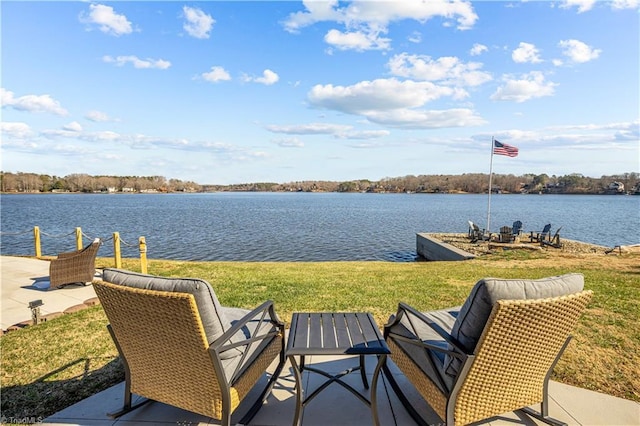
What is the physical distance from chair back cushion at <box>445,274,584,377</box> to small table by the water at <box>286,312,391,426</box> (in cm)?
51

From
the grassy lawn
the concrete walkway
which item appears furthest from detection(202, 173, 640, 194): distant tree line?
the concrete walkway

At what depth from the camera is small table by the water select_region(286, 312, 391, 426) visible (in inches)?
87.7

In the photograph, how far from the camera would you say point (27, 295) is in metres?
5.80

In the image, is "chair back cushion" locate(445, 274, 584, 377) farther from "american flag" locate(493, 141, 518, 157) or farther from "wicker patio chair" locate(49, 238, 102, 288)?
"american flag" locate(493, 141, 518, 157)

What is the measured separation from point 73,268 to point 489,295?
7060 millimetres

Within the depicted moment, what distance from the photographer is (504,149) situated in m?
16.5

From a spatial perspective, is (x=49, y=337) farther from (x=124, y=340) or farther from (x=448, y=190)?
(x=448, y=190)

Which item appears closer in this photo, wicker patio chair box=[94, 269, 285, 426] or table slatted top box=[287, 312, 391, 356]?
wicker patio chair box=[94, 269, 285, 426]

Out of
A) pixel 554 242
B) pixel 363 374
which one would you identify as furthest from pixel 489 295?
pixel 554 242

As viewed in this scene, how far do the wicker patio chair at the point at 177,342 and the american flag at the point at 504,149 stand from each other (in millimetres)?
17342

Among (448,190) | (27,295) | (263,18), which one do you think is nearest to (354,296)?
(27,295)

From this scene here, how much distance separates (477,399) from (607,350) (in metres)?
2.71

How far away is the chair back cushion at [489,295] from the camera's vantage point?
192 cm

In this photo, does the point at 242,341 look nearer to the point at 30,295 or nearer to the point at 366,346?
the point at 366,346
